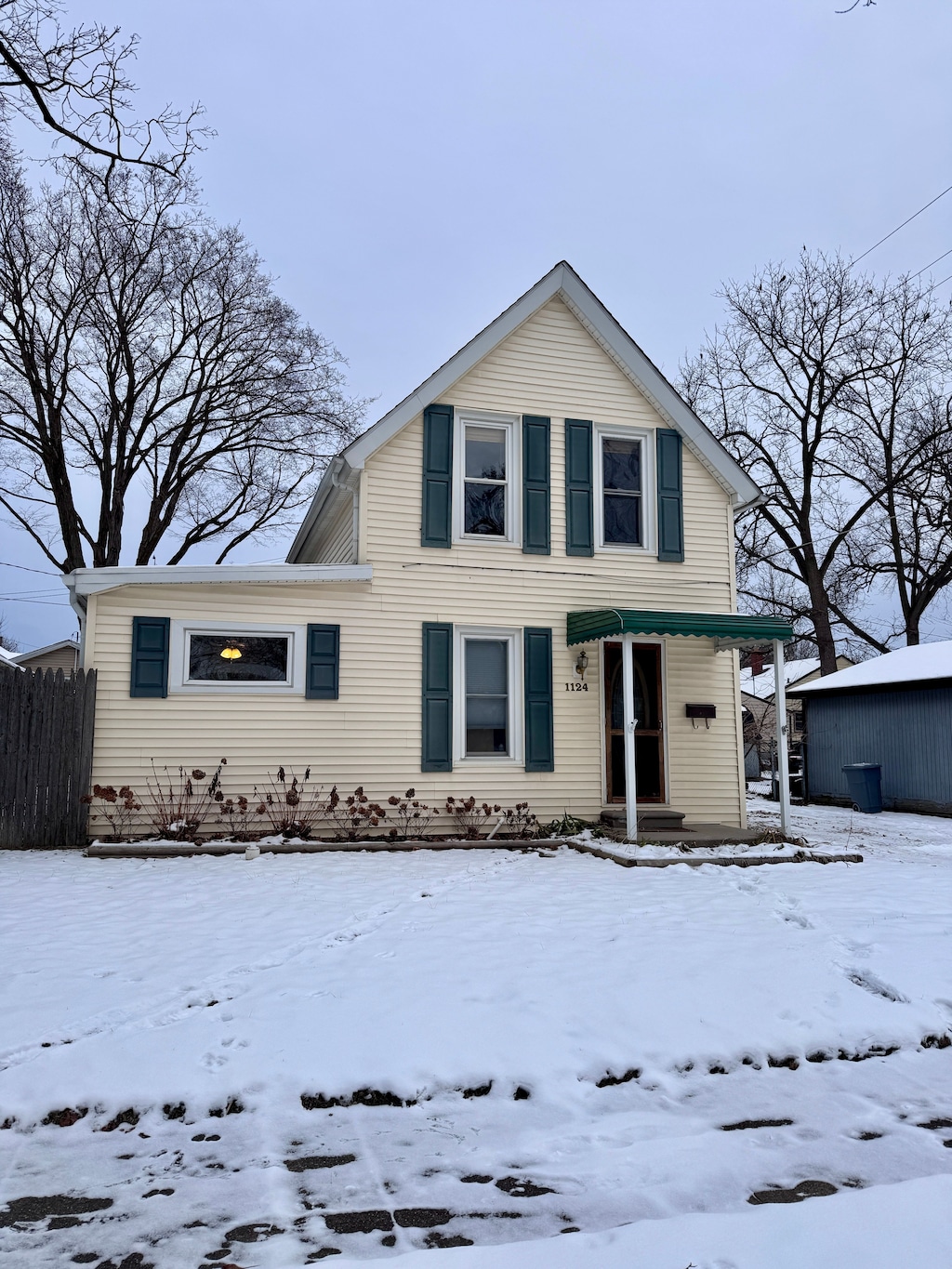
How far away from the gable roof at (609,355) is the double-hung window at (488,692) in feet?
8.87

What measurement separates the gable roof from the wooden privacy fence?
4.19 metres

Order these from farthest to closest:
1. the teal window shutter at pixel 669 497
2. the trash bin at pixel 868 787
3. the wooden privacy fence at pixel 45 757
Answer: the trash bin at pixel 868 787, the teal window shutter at pixel 669 497, the wooden privacy fence at pixel 45 757

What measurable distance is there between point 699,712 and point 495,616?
119 inches

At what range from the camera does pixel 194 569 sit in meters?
10.1

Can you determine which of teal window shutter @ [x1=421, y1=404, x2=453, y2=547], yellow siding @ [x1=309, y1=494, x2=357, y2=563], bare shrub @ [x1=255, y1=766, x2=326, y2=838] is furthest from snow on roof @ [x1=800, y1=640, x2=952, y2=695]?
bare shrub @ [x1=255, y1=766, x2=326, y2=838]

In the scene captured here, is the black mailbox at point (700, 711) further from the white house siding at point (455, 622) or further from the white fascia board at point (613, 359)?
the white fascia board at point (613, 359)

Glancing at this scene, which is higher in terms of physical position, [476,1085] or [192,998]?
[192,998]

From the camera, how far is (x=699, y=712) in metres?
11.7

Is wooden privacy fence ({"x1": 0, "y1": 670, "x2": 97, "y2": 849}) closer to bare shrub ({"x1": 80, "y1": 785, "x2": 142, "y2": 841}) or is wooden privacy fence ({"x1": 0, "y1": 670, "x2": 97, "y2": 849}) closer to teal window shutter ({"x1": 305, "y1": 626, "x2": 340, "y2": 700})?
bare shrub ({"x1": 80, "y1": 785, "x2": 142, "y2": 841})

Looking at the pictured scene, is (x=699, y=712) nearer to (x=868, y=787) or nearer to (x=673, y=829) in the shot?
(x=673, y=829)

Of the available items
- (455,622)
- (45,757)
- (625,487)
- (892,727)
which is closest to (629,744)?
(455,622)

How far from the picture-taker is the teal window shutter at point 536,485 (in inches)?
454

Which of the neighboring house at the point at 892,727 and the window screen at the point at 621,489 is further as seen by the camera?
the neighboring house at the point at 892,727

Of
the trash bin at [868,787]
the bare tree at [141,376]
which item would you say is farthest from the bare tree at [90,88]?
the trash bin at [868,787]
